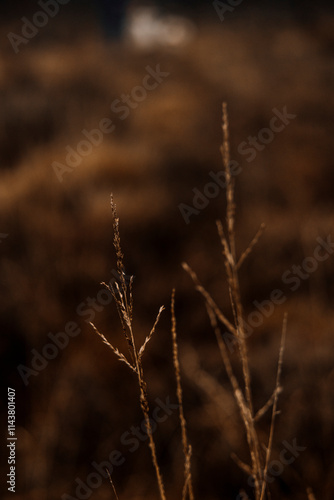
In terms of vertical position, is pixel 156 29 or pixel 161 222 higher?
pixel 156 29

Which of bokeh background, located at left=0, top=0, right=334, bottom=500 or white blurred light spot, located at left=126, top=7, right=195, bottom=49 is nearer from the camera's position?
bokeh background, located at left=0, top=0, right=334, bottom=500

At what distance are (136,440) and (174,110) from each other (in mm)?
1221

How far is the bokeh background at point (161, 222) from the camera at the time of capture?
4.75 feet

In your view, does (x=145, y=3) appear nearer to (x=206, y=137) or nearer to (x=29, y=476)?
(x=206, y=137)

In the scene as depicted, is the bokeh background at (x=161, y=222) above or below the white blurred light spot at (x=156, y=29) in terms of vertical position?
below

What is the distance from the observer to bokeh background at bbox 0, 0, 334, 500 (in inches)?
57.0

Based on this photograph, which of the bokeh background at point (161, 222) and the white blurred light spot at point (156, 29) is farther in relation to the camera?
the white blurred light spot at point (156, 29)

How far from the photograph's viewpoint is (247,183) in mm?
1781

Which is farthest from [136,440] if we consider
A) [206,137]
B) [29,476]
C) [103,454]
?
[206,137]

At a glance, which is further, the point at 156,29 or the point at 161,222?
the point at 156,29

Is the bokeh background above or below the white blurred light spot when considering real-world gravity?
below

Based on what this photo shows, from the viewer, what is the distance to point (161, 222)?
1.75 m

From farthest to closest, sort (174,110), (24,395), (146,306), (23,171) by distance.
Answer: (174,110)
(23,171)
(146,306)
(24,395)

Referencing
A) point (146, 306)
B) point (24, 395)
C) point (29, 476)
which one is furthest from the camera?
point (146, 306)
